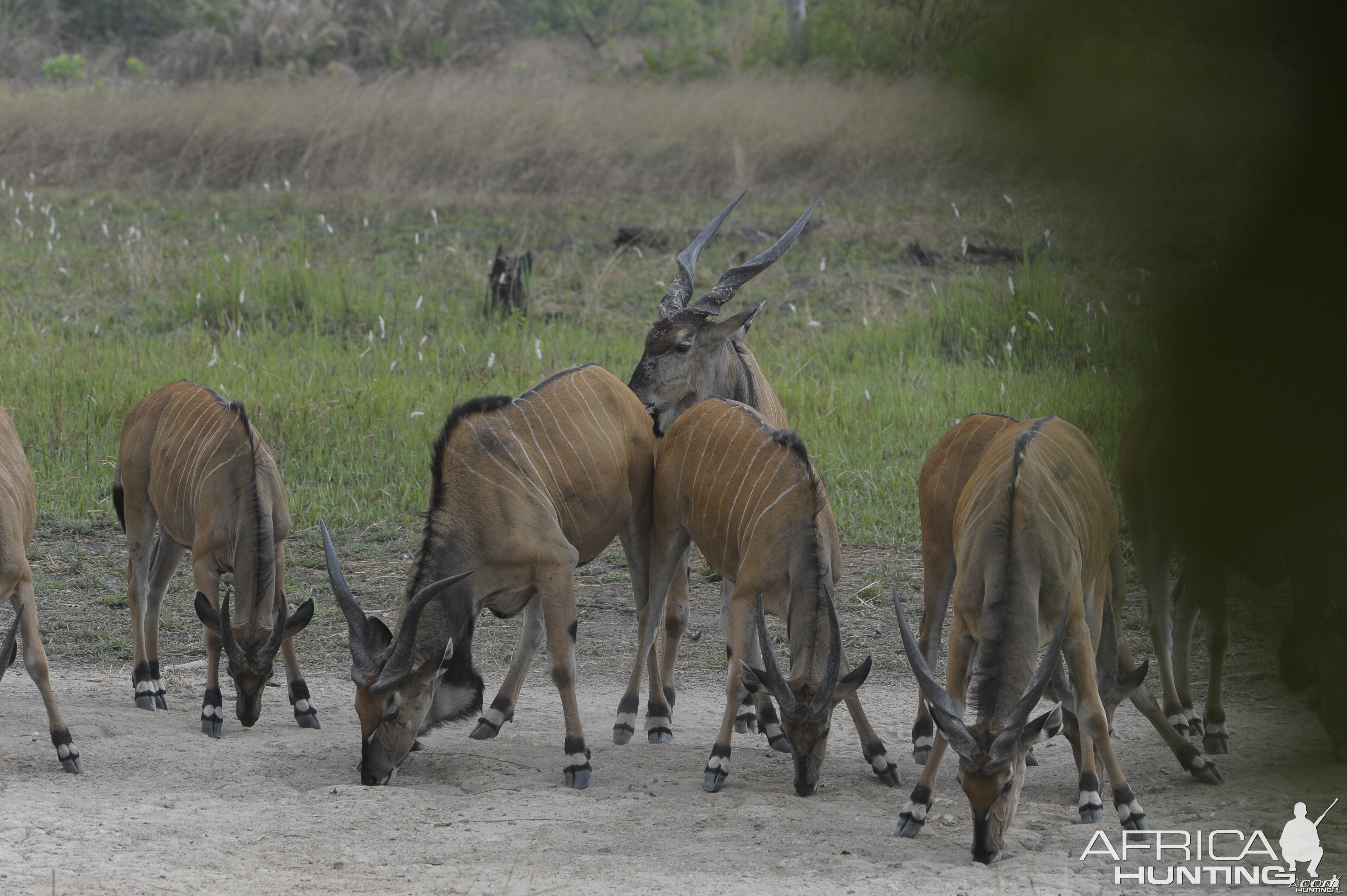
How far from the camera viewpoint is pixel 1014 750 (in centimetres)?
375

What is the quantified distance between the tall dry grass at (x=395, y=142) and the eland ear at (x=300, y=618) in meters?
11.1

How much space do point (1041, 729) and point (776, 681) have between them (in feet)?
3.29

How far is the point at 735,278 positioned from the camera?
681 cm

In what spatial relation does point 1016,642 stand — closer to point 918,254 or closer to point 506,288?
point 506,288

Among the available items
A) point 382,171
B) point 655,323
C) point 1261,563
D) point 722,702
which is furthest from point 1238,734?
point 382,171

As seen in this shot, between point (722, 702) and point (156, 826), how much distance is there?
262cm

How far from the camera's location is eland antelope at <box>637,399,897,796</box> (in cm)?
452

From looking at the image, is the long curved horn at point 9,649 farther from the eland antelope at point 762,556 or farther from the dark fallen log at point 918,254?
the dark fallen log at point 918,254

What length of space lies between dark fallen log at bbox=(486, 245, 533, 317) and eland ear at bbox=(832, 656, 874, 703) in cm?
755

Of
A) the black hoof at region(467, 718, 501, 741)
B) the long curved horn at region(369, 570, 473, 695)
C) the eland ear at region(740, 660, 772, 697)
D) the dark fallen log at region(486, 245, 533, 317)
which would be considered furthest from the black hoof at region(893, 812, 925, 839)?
the dark fallen log at region(486, 245, 533, 317)

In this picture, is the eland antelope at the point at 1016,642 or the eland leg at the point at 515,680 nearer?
the eland antelope at the point at 1016,642

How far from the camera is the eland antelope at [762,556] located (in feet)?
14.8

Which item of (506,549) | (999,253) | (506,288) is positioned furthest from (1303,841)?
(506,288)

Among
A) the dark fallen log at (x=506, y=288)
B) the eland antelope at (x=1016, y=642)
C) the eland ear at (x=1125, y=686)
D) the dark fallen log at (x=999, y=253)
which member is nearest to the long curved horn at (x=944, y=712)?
the eland antelope at (x=1016, y=642)
